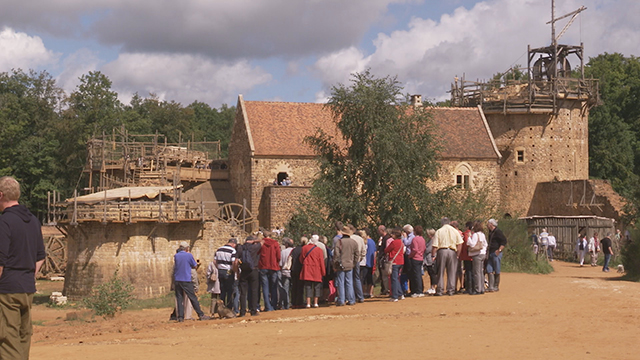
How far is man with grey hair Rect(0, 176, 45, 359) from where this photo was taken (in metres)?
7.18

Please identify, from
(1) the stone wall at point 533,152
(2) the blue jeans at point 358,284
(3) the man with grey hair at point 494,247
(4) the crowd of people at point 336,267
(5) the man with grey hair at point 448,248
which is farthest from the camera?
(1) the stone wall at point 533,152

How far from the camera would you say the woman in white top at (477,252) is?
53.3 feet

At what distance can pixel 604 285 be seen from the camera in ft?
57.9

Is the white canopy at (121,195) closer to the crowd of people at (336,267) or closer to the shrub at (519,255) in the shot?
the shrub at (519,255)

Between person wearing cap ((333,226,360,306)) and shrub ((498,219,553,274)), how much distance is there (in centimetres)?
905

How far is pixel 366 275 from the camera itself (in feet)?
56.4

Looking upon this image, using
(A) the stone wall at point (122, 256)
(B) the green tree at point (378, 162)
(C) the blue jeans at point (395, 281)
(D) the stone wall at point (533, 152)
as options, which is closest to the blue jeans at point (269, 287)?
(C) the blue jeans at point (395, 281)

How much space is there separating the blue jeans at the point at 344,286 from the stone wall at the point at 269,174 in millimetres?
20971

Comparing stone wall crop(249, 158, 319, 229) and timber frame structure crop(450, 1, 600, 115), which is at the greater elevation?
timber frame structure crop(450, 1, 600, 115)

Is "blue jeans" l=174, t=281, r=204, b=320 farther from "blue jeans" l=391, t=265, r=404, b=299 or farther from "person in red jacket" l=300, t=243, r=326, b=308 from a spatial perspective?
"blue jeans" l=391, t=265, r=404, b=299

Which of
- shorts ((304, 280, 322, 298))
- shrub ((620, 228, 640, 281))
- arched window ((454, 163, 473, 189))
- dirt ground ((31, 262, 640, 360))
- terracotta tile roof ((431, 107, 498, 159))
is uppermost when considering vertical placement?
terracotta tile roof ((431, 107, 498, 159))

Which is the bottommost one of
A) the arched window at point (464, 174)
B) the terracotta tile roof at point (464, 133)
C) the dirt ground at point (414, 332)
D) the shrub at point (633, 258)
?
the dirt ground at point (414, 332)

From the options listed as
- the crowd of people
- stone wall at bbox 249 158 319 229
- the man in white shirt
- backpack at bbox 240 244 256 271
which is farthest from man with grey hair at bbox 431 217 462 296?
stone wall at bbox 249 158 319 229

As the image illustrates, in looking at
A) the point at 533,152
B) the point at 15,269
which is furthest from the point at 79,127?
the point at 15,269
